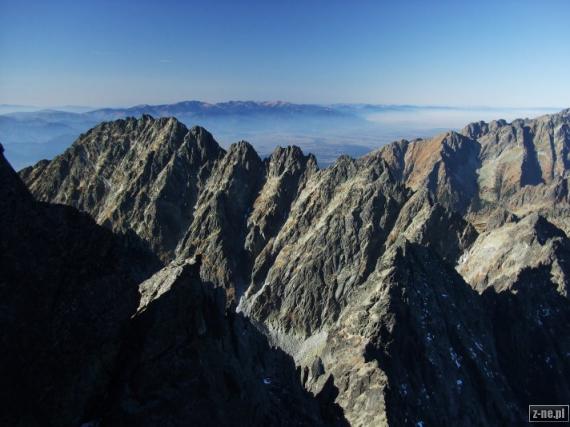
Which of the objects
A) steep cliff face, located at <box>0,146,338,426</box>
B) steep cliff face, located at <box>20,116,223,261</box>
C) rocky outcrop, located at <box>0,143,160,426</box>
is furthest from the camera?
steep cliff face, located at <box>20,116,223,261</box>

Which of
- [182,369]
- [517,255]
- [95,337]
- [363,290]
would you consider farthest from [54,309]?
[517,255]

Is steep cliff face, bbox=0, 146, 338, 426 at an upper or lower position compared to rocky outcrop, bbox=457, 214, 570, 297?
upper

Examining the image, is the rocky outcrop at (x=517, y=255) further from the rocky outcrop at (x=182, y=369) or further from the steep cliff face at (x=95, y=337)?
the steep cliff face at (x=95, y=337)

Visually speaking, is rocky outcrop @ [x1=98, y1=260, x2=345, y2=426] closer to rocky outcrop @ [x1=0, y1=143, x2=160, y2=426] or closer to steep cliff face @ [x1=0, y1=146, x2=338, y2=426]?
steep cliff face @ [x1=0, y1=146, x2=338, y2=426]

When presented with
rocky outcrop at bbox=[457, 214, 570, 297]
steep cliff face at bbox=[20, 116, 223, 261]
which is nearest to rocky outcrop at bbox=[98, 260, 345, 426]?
rocky outcrop at bbox=[457, 214, 570, 297]

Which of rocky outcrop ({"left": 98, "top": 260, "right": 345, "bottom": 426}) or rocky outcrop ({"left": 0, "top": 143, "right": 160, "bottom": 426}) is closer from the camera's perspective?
rocky outcrop ({"left": 0, "top": 143, "right": 160, "bottom": 426})

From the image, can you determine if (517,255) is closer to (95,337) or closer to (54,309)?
(95,337)

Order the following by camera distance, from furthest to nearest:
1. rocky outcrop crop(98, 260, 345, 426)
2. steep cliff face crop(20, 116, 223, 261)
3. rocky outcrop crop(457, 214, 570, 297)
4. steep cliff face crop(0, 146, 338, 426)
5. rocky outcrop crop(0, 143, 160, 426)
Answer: steep cliff face crop(20, 116, 223, 261), rocky outcrop crop(457, 214, 570, 297), rocky outcrop crop(98, 260, 345, 426), steep cliff face crop(0, 146, 338, 426), rocky outcrop crop(0, 143, 160, 426)

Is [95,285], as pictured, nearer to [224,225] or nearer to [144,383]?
[144,383]

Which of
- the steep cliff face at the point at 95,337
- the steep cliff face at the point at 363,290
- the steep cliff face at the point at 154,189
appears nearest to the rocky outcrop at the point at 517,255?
the steep cliff face at the point at 363,290
